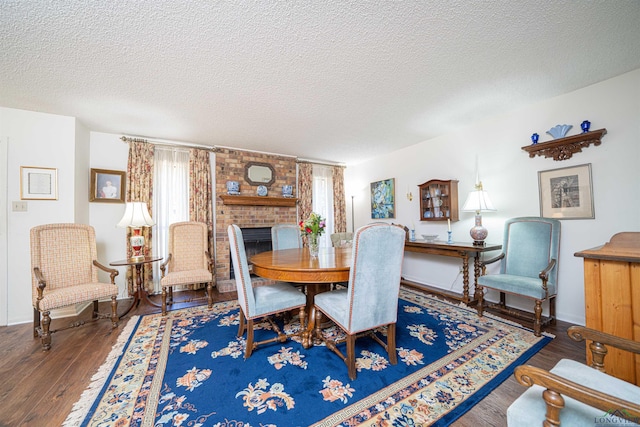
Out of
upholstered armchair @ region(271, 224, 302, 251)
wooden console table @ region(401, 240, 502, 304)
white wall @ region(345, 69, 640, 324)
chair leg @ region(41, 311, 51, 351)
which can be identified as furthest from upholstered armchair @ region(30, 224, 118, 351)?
white wall @ region(345, 69, 640, 324)

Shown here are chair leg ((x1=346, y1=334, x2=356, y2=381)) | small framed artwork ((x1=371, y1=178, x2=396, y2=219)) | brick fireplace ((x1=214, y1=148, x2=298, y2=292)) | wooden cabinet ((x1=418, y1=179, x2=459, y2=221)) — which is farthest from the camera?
small framed artwork ((x1=371, y1=178, x2=396, y2=219))

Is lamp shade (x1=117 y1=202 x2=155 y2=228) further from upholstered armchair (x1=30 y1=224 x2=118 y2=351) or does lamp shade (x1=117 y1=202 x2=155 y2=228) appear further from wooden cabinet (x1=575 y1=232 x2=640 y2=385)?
wooden cabinet (x1=575 y1=232 x2=640 y2=385)

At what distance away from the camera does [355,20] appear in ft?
4.86

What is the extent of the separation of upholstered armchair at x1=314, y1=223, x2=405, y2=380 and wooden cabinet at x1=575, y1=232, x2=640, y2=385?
962 millimetres

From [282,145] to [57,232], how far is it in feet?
10.0

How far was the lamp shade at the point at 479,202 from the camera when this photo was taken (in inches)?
113

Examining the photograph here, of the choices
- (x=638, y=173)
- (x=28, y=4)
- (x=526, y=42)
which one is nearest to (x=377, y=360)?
(x=526, y=42)

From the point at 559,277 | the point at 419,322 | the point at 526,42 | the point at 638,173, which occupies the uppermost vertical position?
the point at 526,42

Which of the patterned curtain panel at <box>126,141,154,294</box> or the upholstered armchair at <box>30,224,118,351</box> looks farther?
the patterned curtain panel at <box>126,141,154,294</box>

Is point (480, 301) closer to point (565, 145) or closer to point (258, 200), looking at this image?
point (565, 145)

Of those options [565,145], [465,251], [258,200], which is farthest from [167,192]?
[565,145]

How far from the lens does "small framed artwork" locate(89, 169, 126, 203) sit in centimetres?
322

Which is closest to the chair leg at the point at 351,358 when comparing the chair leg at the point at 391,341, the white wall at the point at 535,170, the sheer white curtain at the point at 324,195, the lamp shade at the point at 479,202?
the chair leg at the point at 391,341

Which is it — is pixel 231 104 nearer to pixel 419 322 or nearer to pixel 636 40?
pixel 419 322
